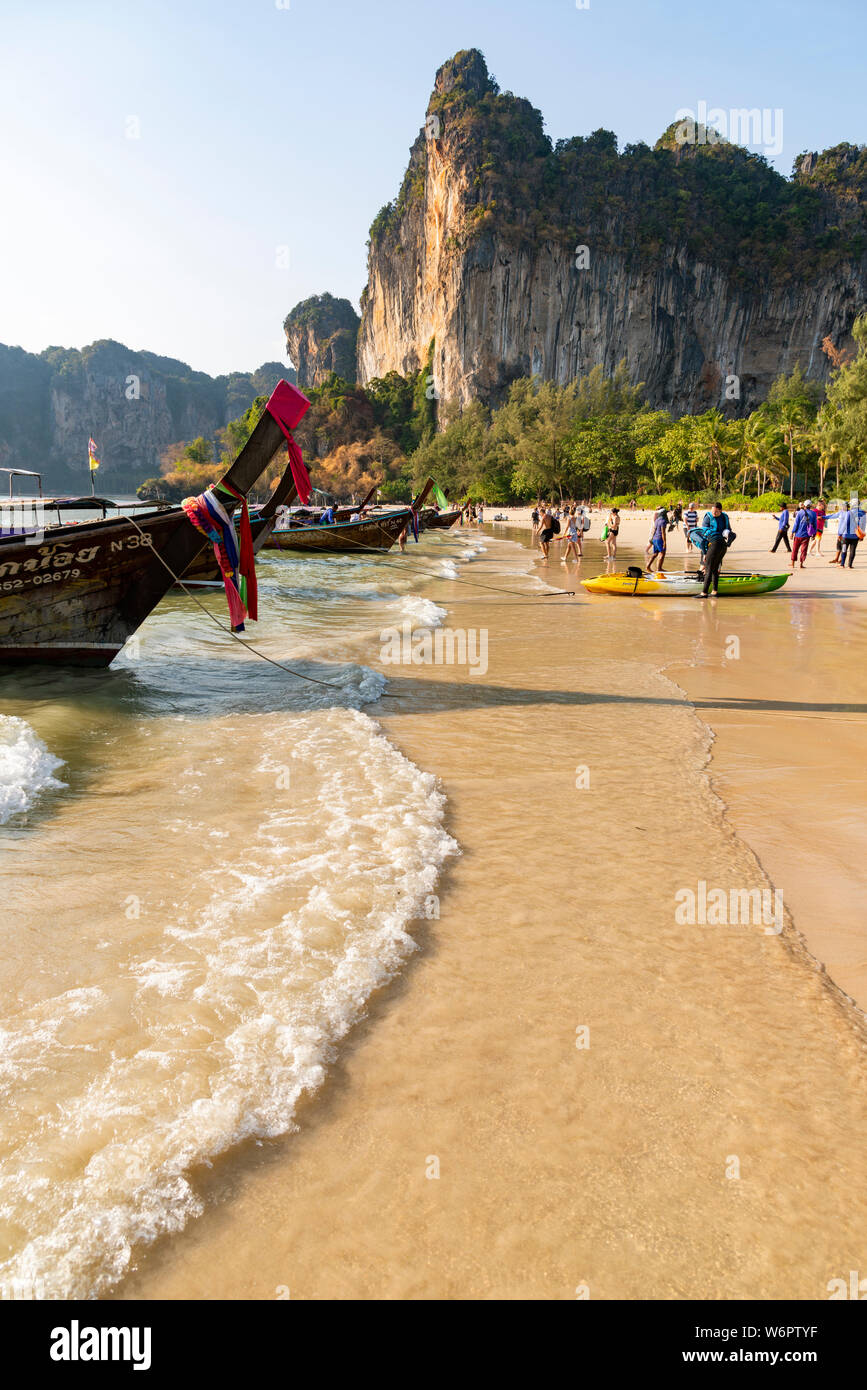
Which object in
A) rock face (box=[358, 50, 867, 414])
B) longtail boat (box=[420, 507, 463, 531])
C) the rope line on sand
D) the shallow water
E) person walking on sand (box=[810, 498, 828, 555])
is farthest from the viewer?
rock face (box=[358, 50, 867, 414])

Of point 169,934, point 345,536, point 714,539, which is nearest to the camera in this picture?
point 169,934

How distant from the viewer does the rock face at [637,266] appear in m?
95.8

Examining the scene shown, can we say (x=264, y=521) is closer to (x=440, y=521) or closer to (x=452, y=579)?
(x=452, y=579)

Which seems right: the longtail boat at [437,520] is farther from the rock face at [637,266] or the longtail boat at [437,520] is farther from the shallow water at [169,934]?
the rock face at [637,266]

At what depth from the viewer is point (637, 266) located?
96062 mm

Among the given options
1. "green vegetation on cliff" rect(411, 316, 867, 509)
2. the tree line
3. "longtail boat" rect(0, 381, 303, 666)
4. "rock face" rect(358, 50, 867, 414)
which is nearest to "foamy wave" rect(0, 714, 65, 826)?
"longtail boat" rect(0, 381, 303, 666)

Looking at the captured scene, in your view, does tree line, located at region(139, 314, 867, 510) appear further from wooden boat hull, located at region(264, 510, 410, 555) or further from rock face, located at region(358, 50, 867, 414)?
wooden boat hull, located at region(264, 510, 410, 555)

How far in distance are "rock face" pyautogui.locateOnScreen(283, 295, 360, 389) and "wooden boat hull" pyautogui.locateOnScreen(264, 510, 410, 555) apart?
145 meters

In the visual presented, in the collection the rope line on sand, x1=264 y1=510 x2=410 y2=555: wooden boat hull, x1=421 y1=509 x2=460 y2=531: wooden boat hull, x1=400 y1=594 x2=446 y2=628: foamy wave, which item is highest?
x1=421 y1=509 x2=460 y2=531: wooden boat hull

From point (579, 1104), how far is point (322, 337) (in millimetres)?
186585

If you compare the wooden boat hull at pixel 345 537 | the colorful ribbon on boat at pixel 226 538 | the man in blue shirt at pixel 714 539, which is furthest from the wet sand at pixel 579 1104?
the wooden boat hull at pixel 345 537

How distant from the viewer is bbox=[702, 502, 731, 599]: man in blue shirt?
632 inches

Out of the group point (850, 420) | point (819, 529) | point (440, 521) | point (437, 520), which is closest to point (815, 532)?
point (819, 529)
